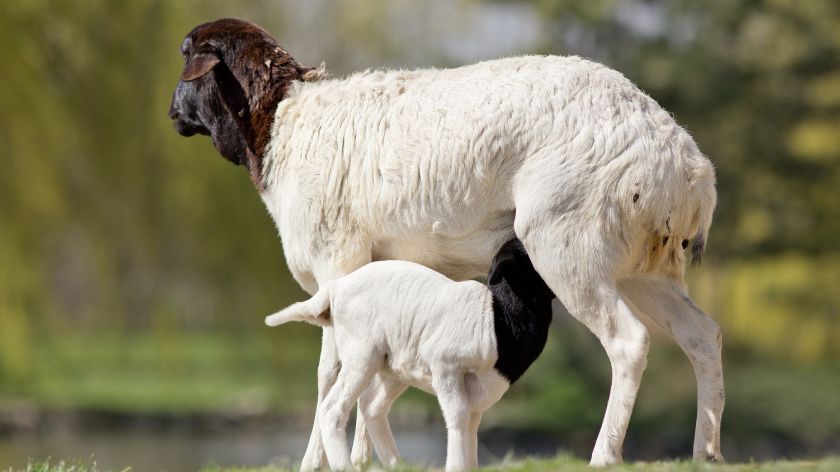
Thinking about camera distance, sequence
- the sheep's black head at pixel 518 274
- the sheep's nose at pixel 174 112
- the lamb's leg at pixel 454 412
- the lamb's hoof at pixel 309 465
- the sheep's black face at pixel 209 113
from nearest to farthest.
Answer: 1. the lamb's leg at pixel 454 412
2. the sheep's black head at pixel 518 274
3. the lamb's hoof at pixel 309 465
4. the sheep's black face at pixel 209 113
5. the sheep's nose at pixel 174 112

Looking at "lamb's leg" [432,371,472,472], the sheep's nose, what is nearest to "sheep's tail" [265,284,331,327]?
"lamb's leg" [432,371,472,472]

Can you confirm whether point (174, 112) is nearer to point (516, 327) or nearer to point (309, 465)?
point (309, 465)

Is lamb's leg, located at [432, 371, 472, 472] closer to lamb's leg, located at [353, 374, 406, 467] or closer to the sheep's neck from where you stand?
the sheep's neck

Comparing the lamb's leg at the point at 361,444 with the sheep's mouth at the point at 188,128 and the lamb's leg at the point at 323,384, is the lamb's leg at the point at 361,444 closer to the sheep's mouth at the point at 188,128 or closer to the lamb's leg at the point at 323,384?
the lamb's leg at the point at 323,384

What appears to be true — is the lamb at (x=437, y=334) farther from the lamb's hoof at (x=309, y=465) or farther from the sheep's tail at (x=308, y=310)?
the lamb's hoof at (x=309, y=465)

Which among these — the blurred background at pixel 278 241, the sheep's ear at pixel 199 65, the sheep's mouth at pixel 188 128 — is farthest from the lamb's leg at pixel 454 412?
the blurred background at pixel 278 241

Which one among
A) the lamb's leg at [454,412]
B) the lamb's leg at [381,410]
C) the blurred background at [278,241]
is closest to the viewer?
the lamb's leg at [454,412]

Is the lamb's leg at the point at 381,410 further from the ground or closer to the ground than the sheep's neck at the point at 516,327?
closer to the ground

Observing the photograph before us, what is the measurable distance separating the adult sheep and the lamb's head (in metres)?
0.01

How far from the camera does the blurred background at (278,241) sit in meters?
16.4

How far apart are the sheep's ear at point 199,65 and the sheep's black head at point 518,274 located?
84.7 inches

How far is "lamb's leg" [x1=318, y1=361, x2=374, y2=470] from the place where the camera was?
547 cm

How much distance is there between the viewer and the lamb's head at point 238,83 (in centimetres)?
668

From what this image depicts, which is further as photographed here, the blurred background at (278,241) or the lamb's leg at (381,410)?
the blurred background at (278,241)
